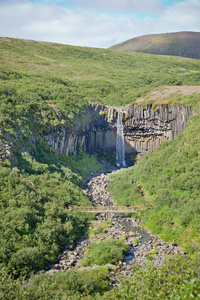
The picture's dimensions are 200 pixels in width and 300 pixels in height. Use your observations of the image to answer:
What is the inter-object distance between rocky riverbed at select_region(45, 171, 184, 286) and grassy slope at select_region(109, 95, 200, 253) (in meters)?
1.40

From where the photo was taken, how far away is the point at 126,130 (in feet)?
221

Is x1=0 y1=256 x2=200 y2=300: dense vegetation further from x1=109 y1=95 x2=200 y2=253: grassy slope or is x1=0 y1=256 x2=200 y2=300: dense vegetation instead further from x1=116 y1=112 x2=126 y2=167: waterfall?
x1=116 y1=112 x2=126 y2=167: waterfall

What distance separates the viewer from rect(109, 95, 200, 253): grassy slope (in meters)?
30.0

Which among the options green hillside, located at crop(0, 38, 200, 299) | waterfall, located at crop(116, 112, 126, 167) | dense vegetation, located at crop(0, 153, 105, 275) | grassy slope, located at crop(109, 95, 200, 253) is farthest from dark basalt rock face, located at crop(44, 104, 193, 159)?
dense vegetation, located at crop(0, 153, 105, 275)

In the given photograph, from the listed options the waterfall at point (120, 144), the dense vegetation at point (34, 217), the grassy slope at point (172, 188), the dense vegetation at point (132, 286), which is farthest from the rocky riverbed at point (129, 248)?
the waterfall at point (120, 144)

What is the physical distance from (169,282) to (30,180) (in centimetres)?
2360

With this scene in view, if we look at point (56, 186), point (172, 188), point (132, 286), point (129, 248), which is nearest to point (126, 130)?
point (56, 186)

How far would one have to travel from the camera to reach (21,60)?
4067 inches

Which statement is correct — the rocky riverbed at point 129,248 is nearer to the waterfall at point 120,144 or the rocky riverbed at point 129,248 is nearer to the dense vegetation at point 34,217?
the dense vegetation at point 34,217

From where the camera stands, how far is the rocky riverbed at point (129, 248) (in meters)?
24.2

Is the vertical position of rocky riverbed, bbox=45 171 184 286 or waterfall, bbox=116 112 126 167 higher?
waterfall, bbox=116 112 126 167

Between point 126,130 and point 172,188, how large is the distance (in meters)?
32.4

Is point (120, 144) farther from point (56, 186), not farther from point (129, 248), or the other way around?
point (129, 248)

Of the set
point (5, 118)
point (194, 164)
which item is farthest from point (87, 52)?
point (194, 164)
